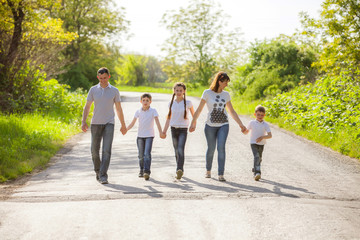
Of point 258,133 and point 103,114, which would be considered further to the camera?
point 258,133

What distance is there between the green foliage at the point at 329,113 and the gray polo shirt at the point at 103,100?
21.0ft

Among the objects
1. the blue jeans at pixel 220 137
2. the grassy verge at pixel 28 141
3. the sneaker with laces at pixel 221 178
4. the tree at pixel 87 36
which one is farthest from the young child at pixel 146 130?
the tree at pixel 87 36

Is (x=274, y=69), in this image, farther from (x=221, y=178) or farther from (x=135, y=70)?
(x=135, y=70)

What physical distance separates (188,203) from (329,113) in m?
9.92

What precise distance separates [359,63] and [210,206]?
18.3m

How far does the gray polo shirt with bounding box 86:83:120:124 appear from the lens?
7.38m

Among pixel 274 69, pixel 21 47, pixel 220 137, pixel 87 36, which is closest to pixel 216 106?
pixel 220 137

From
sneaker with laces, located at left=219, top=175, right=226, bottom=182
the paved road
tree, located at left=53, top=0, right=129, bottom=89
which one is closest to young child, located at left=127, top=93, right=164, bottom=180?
the paved road

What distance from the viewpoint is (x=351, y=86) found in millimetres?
15367

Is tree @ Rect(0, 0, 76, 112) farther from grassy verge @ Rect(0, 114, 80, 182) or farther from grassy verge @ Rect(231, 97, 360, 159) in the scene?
grassy verge @ Rect(231, 97, 360, 159)

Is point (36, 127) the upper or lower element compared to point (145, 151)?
lower

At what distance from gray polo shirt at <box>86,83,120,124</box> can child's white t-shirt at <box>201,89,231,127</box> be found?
1.54m

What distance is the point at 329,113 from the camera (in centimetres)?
1446

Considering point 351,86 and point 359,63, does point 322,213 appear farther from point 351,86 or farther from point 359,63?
point 359,63
